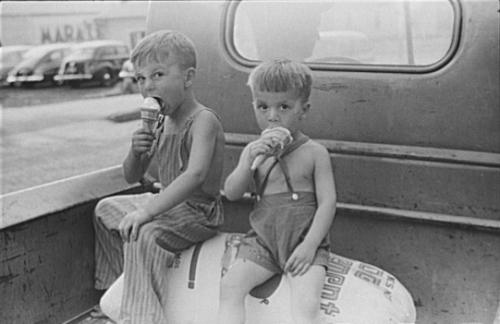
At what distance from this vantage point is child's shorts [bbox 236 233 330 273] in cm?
204

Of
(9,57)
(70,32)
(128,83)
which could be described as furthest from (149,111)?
(70,32)

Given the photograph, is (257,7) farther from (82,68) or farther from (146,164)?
(82,68)

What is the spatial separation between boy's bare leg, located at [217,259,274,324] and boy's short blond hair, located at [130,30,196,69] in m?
0.70

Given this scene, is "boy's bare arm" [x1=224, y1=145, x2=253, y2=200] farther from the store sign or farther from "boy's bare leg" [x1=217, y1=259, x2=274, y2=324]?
the store sign

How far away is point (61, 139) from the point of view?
11672mm

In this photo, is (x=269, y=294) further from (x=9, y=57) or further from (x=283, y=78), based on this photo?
(x=9, y=57)

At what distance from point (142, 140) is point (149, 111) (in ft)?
0.41

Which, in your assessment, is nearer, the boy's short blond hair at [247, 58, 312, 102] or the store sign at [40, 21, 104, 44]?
the boy's short blond hair at [247, 58, 312, 102]

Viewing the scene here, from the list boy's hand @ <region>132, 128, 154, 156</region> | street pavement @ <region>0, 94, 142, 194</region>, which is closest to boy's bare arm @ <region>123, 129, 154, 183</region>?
boy's hand @ <region>132, 128, 154, 156</region>

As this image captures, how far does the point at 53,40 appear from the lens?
27.2 meters

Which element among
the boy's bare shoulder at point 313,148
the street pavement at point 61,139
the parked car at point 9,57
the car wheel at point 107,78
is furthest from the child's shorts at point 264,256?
the parked car at point 9,57

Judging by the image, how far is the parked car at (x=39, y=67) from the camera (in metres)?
20.3

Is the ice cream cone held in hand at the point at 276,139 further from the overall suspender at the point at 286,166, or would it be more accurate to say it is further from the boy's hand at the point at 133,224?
the boy's hand at the point at 133,224

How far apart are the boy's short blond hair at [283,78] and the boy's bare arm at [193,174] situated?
9.9 inches
